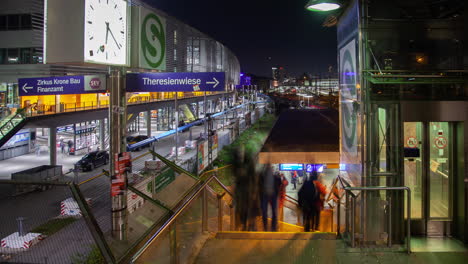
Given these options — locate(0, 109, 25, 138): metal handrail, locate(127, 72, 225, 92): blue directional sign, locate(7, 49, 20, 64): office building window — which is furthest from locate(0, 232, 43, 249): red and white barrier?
locate(7, 49, 20, 64): office building window

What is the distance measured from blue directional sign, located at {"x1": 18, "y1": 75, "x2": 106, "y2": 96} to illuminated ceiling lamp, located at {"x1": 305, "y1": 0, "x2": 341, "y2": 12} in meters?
3.71

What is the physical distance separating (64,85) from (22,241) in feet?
9.27

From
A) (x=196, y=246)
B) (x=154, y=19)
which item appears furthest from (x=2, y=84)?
(x=196, y=246)

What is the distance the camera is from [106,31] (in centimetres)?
649

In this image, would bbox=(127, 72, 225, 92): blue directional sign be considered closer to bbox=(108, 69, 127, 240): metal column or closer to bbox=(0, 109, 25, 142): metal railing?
bbox=(108, 69, 127, 240): metal column

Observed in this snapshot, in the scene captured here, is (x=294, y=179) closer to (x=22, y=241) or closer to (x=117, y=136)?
(x=117, y=136)

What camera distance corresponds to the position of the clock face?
6172mm

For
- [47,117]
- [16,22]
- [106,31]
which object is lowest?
[47,117]

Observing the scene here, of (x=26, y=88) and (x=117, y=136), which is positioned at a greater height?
(x=26, y=88)

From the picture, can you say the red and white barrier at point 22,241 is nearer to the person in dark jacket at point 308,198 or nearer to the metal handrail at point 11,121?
the person in dark jacket at point 308,198

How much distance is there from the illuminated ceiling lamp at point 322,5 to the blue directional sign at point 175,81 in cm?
186

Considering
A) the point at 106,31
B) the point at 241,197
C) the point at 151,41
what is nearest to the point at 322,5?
the point at 151,41

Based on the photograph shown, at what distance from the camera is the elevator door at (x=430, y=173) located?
252 inches

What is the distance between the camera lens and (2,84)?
2955cm
